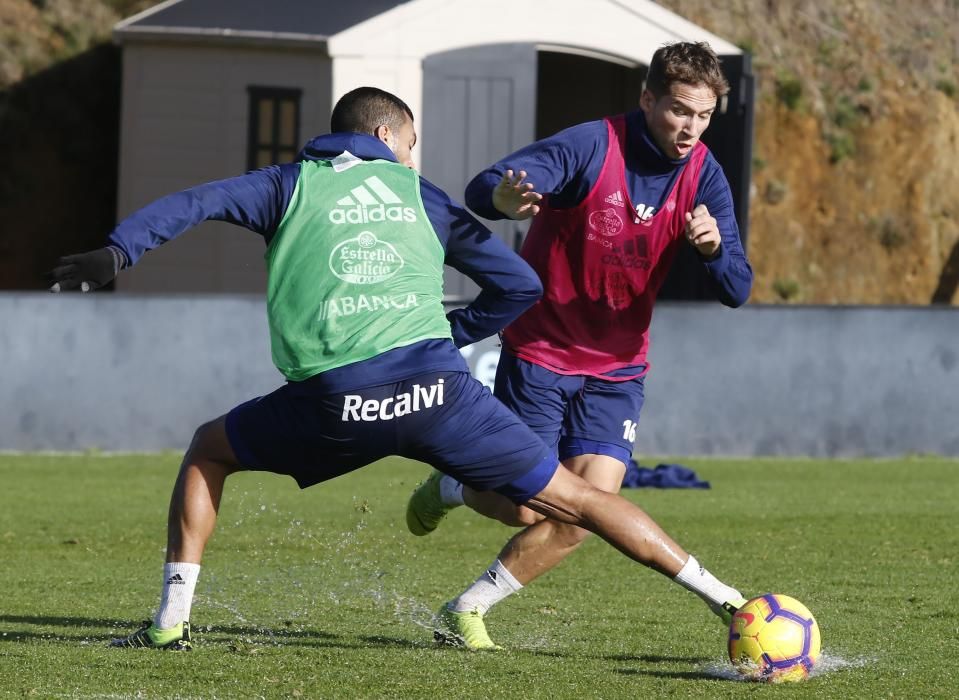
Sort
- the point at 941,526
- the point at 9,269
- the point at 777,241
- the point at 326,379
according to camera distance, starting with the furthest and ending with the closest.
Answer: the point at 777,241 → the point at 9,269 → the point at 941,526 → the point at 326,379

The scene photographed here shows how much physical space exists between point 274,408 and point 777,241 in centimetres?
2452

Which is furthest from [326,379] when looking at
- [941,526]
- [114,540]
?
[941,526]

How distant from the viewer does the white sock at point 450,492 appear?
708 centimetres

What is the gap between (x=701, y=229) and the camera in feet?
19.8

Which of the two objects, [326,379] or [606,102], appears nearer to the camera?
[326,379]

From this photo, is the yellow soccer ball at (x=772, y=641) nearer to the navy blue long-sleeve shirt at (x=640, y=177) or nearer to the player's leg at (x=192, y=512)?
the navy blue long-sleeve shirt at (x=640, y=177)

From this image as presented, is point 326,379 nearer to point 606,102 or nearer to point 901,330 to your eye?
point 901,330

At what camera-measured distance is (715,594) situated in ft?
19.7

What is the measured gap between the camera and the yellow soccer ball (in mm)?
5746

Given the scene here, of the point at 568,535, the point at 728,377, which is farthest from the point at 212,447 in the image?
the point at 728,377

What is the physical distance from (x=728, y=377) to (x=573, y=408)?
9028mm

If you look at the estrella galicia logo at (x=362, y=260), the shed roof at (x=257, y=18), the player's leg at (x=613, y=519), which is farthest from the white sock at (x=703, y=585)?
the shed roof at (x=257, y=18)

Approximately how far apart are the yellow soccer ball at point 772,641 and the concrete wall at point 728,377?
9.17 meters

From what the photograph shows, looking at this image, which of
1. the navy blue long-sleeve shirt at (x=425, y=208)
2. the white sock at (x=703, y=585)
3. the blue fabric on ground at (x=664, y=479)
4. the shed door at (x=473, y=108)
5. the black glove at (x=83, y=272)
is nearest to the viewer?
the black glove at (x=83, y=272)
